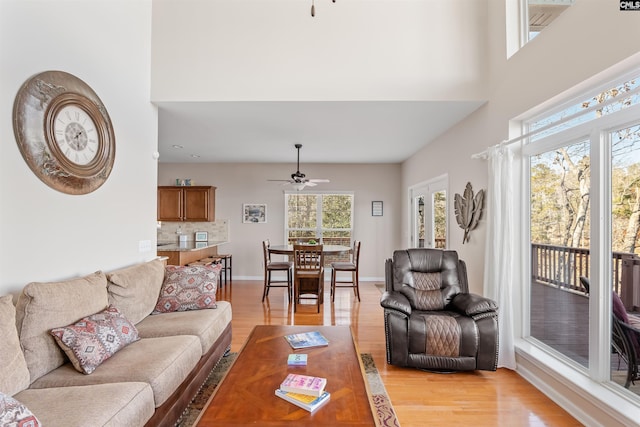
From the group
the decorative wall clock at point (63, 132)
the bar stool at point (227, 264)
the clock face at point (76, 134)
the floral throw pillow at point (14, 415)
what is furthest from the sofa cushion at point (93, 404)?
the bar stool at point (227, 264)

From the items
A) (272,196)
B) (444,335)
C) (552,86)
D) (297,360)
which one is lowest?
(444,335)

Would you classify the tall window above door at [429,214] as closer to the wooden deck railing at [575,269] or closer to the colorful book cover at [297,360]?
the wooden deck railing at [575,269]

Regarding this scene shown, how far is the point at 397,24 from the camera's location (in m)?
3.19

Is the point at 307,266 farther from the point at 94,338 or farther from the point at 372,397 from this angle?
the point at 94,338

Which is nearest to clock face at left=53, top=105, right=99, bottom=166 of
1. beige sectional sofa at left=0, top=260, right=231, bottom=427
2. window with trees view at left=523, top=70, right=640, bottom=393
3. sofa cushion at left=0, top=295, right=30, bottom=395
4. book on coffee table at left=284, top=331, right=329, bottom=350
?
beige sectional sofa at left=0, top=260, right=231, bottom=427

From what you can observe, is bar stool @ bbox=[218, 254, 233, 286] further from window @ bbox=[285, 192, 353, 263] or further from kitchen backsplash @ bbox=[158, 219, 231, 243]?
window @ bbox=[285, 192, 353, 263]

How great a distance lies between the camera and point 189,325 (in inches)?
92.9

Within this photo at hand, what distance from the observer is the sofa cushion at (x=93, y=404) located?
129 centimetres

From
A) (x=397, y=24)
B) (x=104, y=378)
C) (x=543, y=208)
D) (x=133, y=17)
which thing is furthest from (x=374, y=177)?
(x=104, y=378)

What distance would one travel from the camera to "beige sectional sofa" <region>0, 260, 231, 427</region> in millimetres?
1396

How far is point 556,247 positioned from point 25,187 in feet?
12.2

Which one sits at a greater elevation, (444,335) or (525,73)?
(525,73)

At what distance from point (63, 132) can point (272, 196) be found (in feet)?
15.0

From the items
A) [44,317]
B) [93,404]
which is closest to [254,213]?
[44,317]
